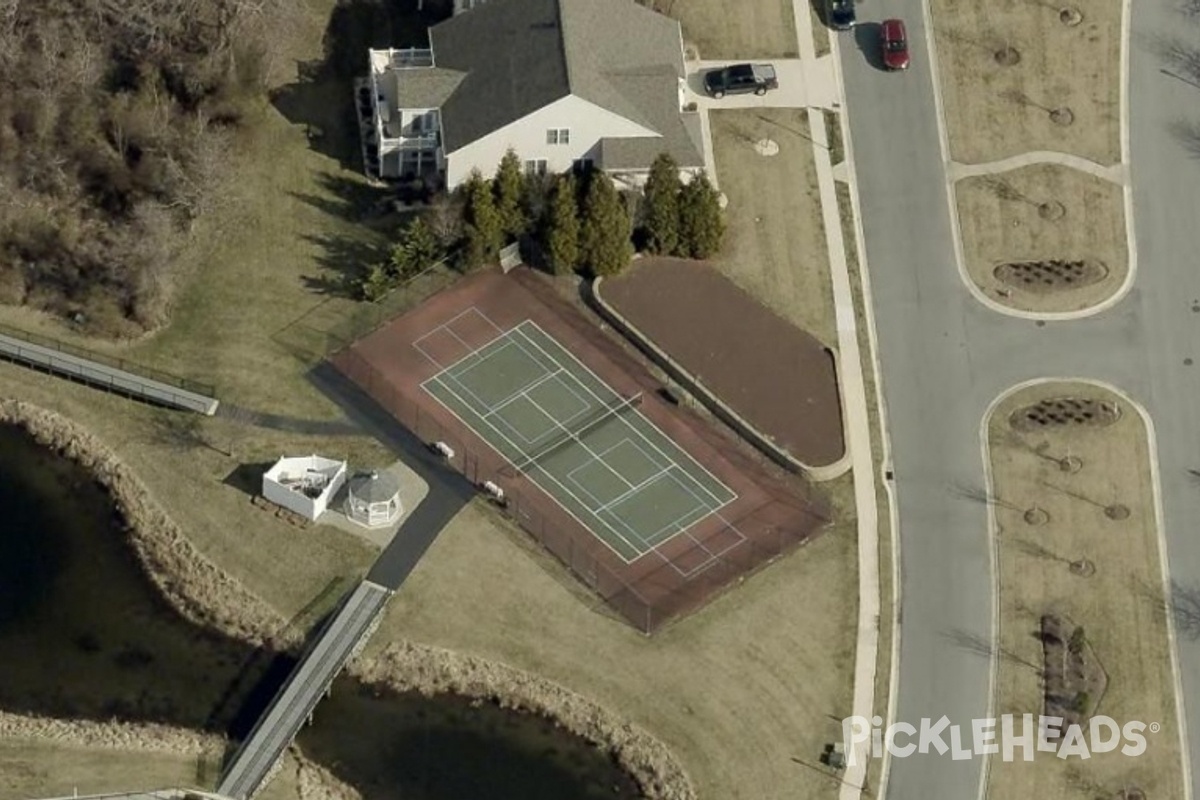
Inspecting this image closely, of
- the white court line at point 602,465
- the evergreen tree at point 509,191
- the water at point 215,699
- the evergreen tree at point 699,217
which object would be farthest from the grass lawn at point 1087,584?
the evergreen tree at point 509,191

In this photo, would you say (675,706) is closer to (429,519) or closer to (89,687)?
(429,519)

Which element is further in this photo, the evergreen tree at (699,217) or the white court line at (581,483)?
the evergreen tree at (699,217)

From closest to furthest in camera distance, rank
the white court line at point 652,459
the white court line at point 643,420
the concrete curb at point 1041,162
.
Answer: the white court line at point 643,420 < the white court line at point 652,459 < the concrete curb at point 1041,162

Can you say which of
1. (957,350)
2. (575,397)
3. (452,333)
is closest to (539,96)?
(452,333)

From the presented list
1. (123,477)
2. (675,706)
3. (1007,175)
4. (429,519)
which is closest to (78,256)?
(123,477)

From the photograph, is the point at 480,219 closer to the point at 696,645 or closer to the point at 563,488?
the point at 563,488

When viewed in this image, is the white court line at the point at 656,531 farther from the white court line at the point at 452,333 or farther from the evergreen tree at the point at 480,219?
the evergreen tree at the point at 480,219

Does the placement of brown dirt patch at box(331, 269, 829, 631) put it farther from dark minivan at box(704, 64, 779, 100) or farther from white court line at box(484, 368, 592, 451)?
dark minivan at box(704, 64, 779, 100)
